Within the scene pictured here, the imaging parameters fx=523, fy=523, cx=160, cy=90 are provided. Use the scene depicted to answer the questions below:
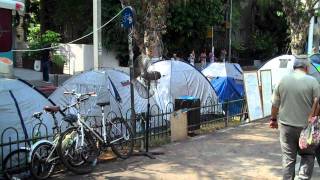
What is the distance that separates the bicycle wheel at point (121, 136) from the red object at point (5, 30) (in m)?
2.29

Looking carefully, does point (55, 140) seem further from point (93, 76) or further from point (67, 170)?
point (93, 76)

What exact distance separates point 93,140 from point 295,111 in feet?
10.8

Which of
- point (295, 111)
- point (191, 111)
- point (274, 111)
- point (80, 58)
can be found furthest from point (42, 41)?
point (295, 111)

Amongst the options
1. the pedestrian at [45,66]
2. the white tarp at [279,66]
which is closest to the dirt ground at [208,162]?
the white tarp at [279,66]

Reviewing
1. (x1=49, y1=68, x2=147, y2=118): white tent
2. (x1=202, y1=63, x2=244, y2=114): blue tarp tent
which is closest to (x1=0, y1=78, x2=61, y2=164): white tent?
(x1=49, y1=68, x2=147, y2=118): white tent

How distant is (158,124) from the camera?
11398 mm

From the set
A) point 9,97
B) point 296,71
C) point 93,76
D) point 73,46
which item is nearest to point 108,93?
point 93,76

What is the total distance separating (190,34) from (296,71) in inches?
925

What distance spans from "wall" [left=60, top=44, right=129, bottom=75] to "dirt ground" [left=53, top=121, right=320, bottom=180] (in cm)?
1619

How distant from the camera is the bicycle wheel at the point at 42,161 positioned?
7.47m

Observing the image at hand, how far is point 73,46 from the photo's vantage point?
27359 millimetres

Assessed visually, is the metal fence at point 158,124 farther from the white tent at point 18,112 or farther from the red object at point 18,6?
the red object at point 18,6

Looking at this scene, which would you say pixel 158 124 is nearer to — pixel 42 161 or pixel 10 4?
pixel 42 161

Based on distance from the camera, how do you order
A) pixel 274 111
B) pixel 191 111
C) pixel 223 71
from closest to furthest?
pixel 274 111 → pixel 191 111 → pixel 223 71
